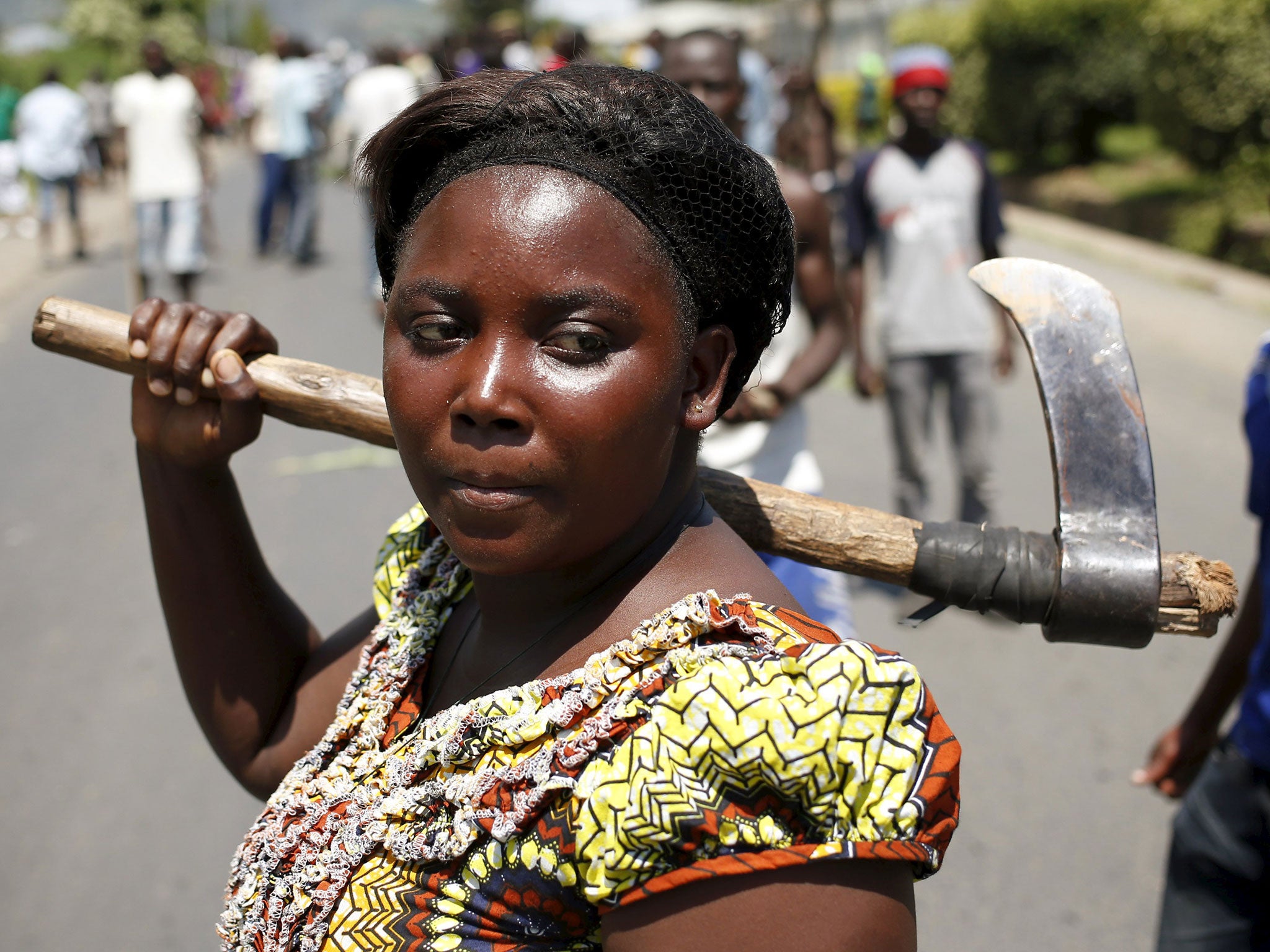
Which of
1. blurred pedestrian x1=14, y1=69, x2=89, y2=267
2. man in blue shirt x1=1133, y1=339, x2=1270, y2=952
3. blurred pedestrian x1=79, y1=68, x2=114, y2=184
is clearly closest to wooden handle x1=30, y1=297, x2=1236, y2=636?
man in blue shirt x1=1133, y1=339, x2=1270, y2=952

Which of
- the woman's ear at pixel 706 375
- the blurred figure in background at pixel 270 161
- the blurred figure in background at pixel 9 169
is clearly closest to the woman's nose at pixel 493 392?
the woman's ear at pixel 706 375

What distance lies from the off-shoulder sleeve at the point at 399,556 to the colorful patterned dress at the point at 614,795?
0.90 ft

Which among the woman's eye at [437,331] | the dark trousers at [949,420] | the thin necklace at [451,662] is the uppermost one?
A: the woman's eye at [437,331]

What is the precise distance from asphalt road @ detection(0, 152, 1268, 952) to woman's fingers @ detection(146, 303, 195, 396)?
205 centimetres

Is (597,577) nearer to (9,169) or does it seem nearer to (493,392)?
(493,392)

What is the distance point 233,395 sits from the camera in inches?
62.6

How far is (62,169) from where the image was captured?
12.3 metres

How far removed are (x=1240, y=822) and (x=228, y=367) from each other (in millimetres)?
1839

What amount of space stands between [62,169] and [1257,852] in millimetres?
13082

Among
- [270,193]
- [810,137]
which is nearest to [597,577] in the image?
[810,137]

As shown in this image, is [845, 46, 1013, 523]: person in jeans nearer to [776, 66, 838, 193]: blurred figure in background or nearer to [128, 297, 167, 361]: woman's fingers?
[128, 297, 167, 361]: woman's fingers

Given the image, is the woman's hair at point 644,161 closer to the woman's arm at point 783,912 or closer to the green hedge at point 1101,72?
the woman's arm at point 783,912

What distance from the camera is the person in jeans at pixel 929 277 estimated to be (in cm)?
484

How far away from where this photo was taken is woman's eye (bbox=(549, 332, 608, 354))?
114 cm
